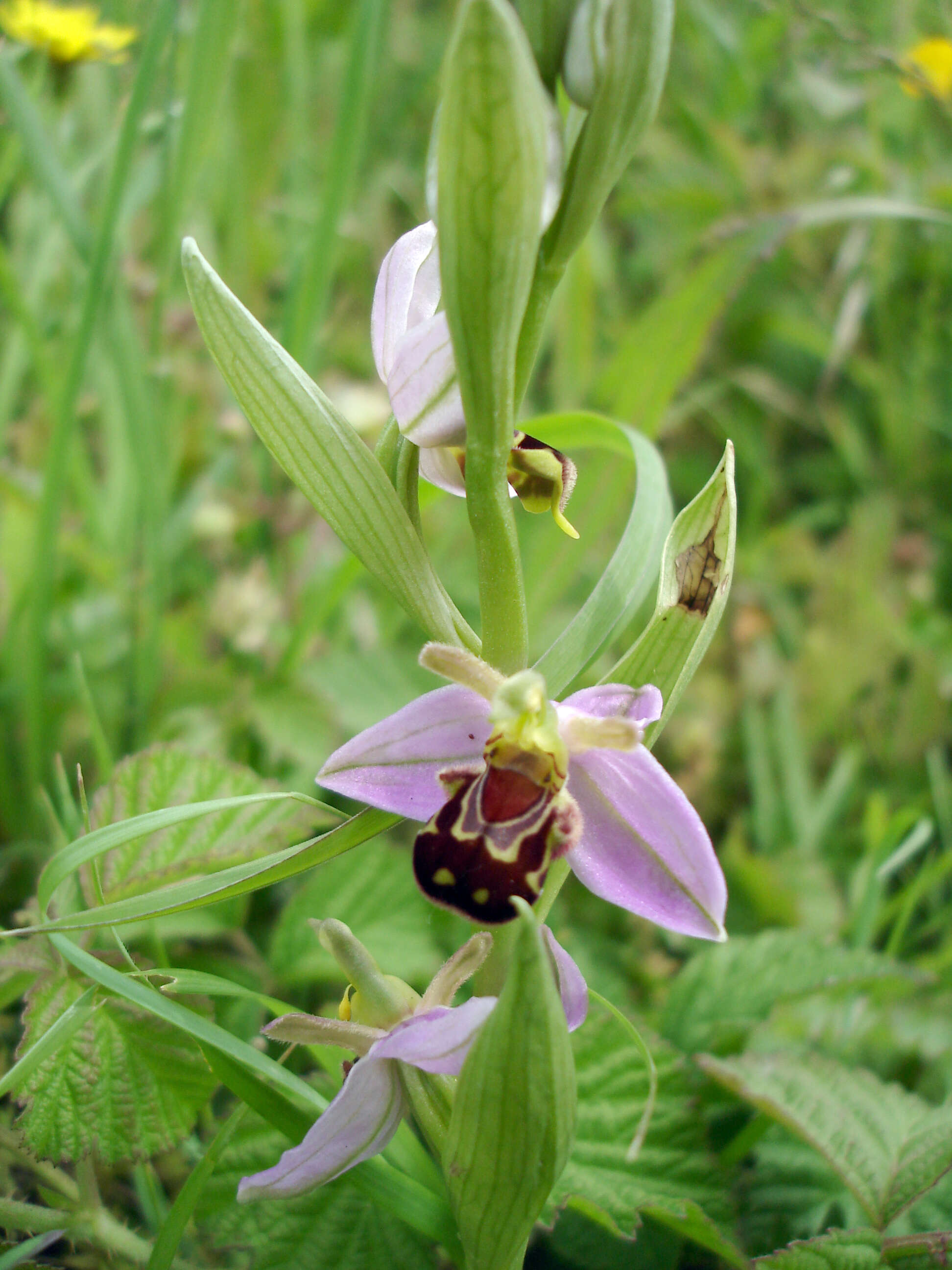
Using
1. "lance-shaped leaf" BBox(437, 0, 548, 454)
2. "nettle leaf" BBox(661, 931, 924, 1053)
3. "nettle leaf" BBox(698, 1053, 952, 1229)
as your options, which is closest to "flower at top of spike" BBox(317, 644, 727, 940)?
"lance-shaped leaf" BBox(437, 0, 548, 454)

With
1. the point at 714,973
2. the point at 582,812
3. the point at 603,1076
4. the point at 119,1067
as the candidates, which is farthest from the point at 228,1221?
the point at 714,973

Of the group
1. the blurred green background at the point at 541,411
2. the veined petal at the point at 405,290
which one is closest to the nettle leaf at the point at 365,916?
the blurred green background at the point at 541,411

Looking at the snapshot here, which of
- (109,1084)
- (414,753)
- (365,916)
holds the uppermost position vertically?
(414,753)

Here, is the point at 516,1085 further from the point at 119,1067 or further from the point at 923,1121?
the point at 923,1121

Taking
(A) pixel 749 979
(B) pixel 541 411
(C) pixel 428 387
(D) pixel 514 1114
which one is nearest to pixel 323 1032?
(D) pixel 514 1114

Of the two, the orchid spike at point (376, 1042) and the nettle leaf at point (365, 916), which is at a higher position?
the orchid spike at point (376, 1042)

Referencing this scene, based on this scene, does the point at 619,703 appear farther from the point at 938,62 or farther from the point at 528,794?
the point at 938,62

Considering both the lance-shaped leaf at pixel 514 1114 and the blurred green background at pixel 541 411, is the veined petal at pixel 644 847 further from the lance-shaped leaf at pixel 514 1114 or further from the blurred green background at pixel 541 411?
the blurred green background at pixel 541 411
